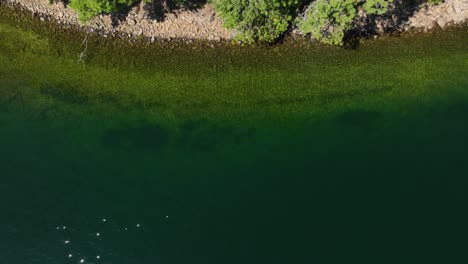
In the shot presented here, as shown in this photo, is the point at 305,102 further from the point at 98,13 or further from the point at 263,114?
the point at 98,13

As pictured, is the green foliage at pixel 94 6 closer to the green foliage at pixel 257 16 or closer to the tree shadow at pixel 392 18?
the green foliage at pixel 257 16

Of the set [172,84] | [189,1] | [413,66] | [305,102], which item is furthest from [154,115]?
[413,66]

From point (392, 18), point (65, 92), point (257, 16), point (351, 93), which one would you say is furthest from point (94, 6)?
point (392, 18)

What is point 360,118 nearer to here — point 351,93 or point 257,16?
point 351,93

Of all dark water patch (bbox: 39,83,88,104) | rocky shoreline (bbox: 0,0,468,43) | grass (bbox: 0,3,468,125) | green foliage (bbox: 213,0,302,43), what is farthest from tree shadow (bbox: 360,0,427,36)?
dark water patch (bbox: 39,83,88,104)

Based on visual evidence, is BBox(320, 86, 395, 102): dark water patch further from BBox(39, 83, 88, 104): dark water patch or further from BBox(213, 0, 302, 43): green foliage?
BBox(39, 83, 88, 104): dark water patch

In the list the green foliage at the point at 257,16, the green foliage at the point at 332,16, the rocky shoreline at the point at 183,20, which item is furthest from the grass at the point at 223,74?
the green foliage at the point at 332,16
